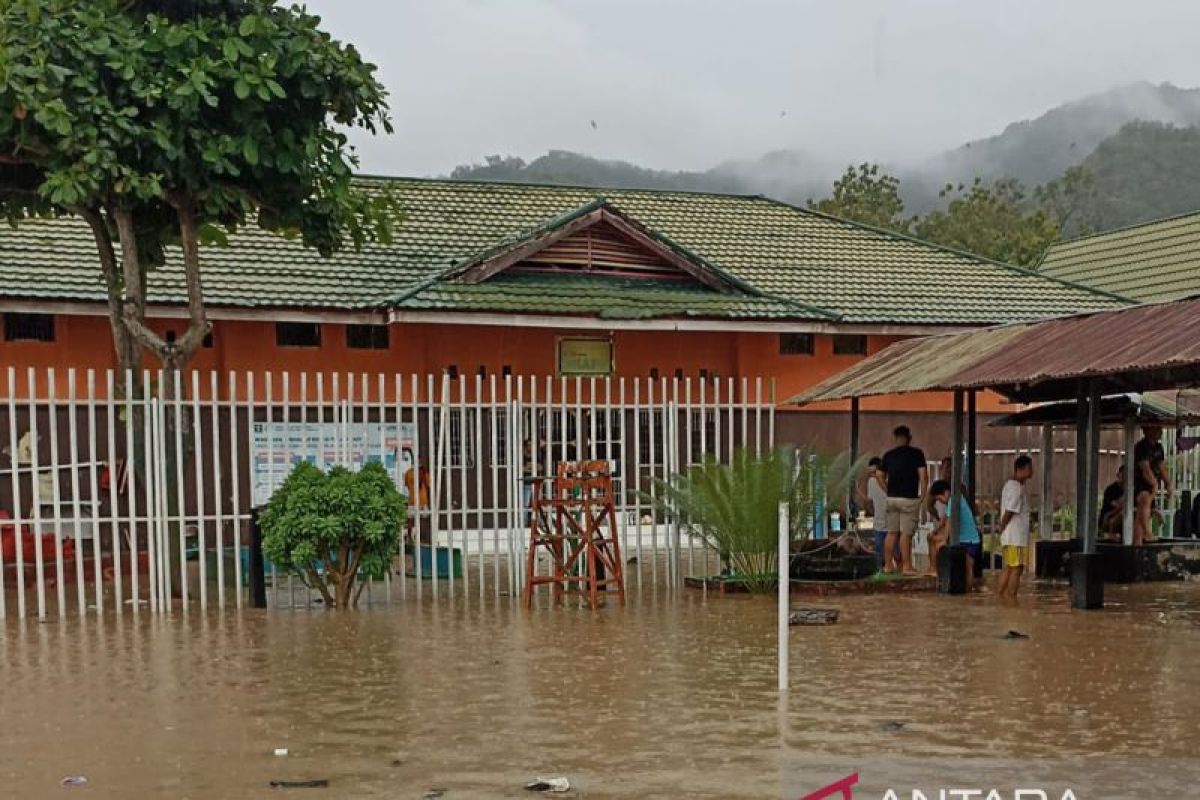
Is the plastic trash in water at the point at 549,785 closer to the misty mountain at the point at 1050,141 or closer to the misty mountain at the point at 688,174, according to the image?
the misty mountain at the point at 688,174

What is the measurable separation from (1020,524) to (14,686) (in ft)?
31.7

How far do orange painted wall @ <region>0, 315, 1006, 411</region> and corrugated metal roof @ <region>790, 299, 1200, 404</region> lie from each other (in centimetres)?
434

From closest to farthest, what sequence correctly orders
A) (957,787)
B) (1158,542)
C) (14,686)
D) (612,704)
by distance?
(957,787)
(612,704)
(14,686)
(1158,542)

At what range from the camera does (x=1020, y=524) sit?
1505 centimetres

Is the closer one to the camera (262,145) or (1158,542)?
(262,145)

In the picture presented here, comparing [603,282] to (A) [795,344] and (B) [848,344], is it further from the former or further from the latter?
(B) [848,344]

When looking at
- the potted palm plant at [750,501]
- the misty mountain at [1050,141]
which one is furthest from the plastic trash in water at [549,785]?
the misty mountain at [1050,141]

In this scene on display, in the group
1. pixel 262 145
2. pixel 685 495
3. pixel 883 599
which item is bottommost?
pixel 883 599

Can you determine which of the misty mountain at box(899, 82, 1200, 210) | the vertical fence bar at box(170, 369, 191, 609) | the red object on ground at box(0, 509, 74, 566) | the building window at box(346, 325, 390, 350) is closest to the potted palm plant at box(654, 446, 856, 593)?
the vertical fence bar at box(170, 369, 191, 609)

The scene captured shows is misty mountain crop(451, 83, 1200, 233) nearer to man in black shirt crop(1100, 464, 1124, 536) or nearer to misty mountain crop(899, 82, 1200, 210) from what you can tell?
misty mountain crop(899, 82, 1200, 210)

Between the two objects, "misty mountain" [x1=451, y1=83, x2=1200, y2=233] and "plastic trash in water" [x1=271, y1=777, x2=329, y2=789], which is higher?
"misty mountain" [x1=451, y1=83, x2=1200, y2=233]

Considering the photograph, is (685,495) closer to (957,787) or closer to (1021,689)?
(1021,689)

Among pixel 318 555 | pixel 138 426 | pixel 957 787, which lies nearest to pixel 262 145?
pixel 138 426

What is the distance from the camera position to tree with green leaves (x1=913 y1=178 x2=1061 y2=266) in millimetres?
47562
